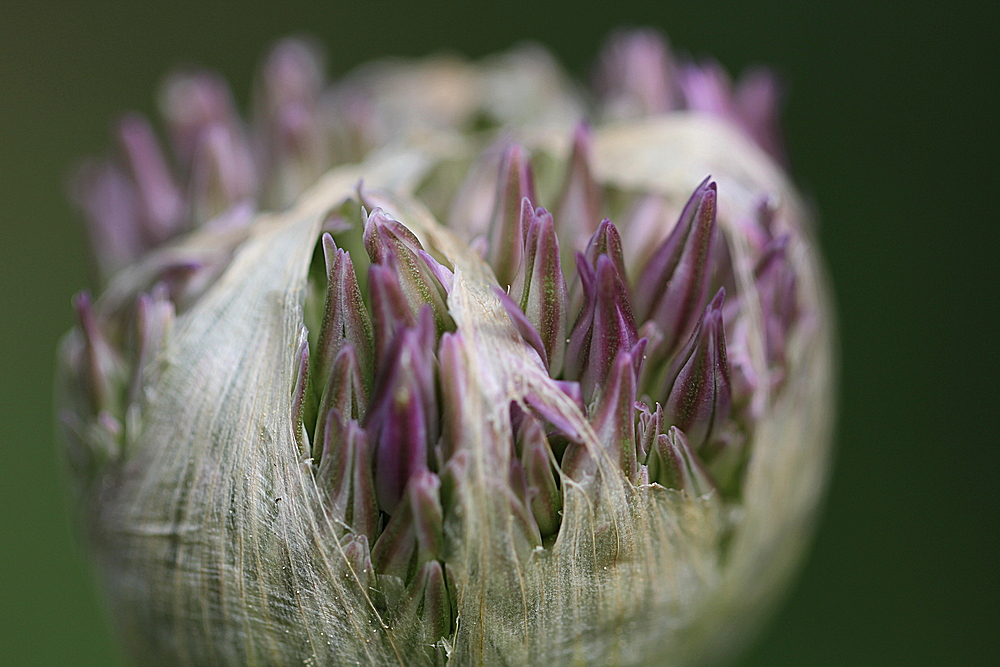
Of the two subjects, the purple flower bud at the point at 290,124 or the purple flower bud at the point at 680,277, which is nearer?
the purple flower bud at the point at 680,277

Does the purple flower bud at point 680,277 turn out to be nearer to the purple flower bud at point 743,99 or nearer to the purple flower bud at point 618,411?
the purple flower bud at point 618,411

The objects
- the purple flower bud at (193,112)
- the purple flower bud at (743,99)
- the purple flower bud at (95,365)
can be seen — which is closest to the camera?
the purple flower bud at (95,365)

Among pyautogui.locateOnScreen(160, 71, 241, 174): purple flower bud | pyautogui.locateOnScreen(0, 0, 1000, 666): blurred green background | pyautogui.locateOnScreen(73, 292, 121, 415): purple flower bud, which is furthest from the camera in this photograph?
pyautogui.locateOnScreen(0, 0, 1000, 666): blurred green background

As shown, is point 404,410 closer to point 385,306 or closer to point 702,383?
point 385,306

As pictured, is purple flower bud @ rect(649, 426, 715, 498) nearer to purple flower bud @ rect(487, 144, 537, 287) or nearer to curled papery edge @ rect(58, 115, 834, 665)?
curled papery edge @ rect(58, 115, 834, 665)

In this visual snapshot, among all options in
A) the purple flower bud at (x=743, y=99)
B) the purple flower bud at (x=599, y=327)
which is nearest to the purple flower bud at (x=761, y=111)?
the purple flower bud at (x=743, y=99)

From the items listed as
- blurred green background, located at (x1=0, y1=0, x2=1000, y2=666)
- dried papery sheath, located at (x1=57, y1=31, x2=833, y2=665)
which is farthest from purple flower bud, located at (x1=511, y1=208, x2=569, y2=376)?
blurred green background, located at (x1=0, y1=0, x2=1000, y2=666)

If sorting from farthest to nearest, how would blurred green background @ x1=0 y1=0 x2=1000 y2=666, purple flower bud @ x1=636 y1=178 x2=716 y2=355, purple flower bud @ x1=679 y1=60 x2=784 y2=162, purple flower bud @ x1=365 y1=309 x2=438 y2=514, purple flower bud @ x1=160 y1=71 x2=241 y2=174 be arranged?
blurred green background @ x1=0 y1=0 x2=1000 y2=666 → purple flower bud @ x1=160 y1=71 x2=241 y2=174 → purple flower bud @ x1=679 y1=60 x2=784 y2=162 → purple flower bud @ x1=636 y1=178 x2=716 y2=355 → purple flower bud @ x1=365 y1=309 x2=438 y2=514

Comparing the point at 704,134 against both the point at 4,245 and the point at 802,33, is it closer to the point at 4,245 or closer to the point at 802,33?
the point at 802,33
